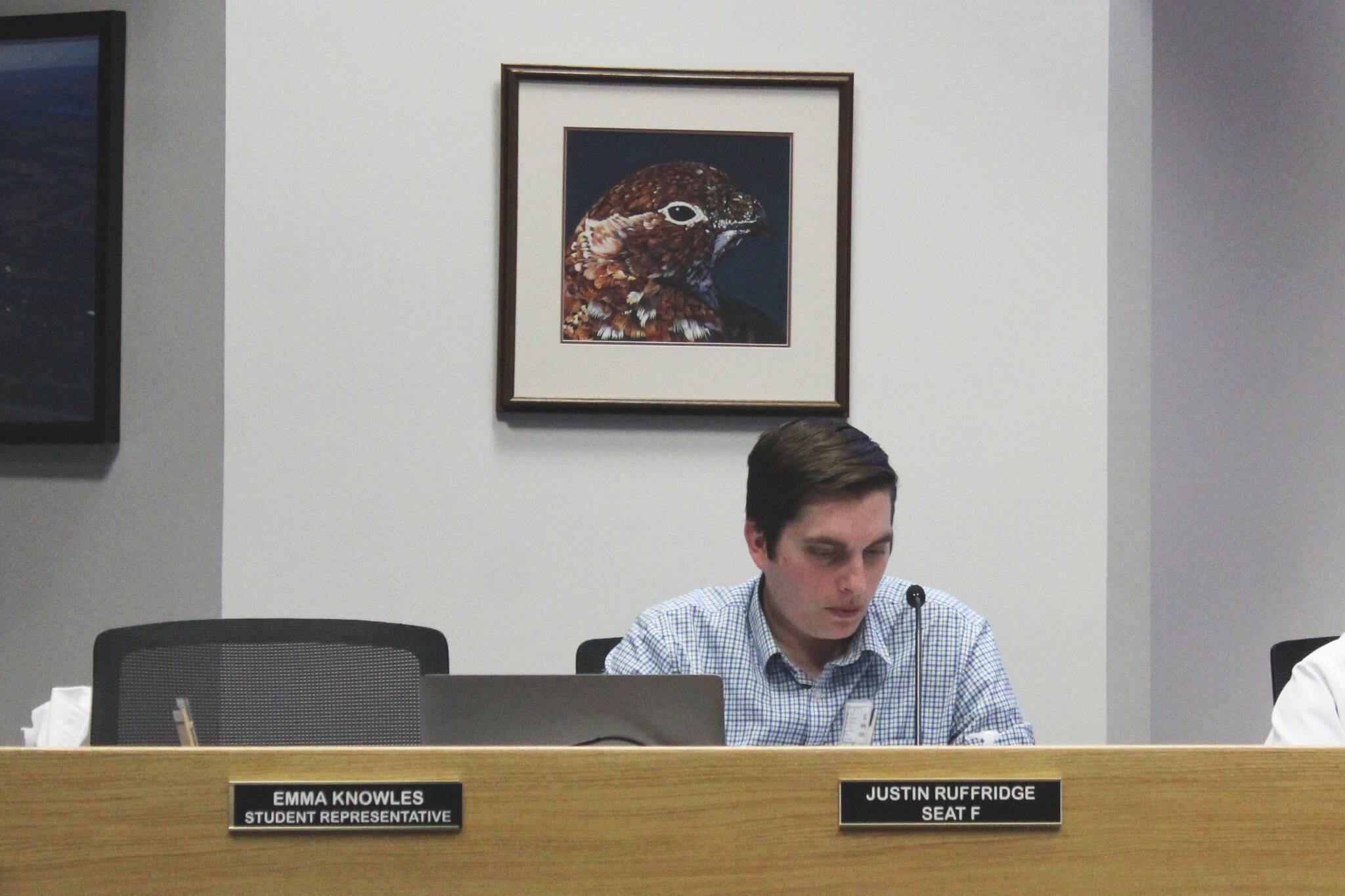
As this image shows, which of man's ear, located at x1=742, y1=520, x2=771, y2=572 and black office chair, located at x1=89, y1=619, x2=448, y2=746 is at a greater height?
man's ear, located at x1=742, y1=520, x2=771, y2=572

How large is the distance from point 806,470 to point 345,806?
3.00ft

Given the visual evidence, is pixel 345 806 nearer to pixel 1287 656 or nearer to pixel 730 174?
pixel 1287 656

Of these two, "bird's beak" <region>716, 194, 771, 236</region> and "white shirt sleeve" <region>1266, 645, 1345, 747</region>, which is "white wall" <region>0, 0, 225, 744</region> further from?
"white shirt sleeve" <region>1266, 645, 1345, 747</region>

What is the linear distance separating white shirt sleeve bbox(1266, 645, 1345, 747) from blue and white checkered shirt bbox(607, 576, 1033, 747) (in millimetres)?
314

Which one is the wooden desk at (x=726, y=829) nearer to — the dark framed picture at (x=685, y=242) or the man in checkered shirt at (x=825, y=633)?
the man in checkered shirt at (x=825, y=633)

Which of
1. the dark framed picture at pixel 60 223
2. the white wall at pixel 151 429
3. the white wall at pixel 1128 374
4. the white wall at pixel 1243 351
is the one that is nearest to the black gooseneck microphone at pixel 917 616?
the white wall at pixel 1128 374

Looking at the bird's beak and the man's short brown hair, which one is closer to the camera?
the man's short brown hair

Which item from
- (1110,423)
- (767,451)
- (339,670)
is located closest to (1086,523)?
(1110,423)

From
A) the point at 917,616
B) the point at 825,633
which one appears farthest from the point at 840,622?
the point at 917,616

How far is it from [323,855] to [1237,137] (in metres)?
3.21

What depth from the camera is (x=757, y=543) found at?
1763 mm

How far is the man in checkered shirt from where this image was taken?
5.44 ft

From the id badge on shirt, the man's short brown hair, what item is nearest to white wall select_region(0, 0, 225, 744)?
the man's short brown hair

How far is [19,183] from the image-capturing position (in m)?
2.42
